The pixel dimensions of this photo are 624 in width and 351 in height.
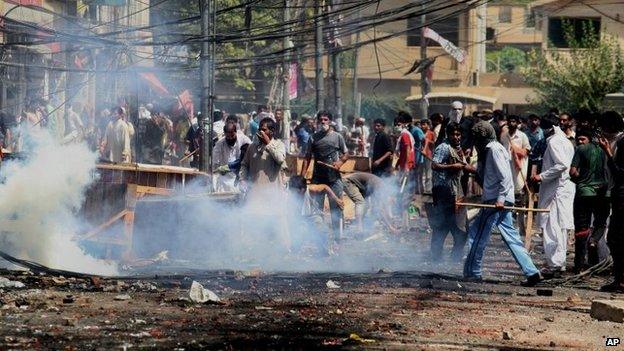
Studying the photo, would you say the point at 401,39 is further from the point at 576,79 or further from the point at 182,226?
the point at 182,226

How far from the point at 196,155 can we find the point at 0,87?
245 inches

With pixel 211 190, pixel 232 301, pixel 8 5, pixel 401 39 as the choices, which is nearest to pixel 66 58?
pixel 8 5

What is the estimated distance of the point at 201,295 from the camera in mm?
10797

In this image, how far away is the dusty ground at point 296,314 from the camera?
8.79 m

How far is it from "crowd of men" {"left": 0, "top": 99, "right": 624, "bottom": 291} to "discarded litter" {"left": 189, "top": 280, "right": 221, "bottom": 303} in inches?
141

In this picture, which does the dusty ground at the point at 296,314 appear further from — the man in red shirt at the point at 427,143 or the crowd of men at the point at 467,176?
the man in red shirt at the point at 427,143

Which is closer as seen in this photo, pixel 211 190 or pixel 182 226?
pixel 182 226

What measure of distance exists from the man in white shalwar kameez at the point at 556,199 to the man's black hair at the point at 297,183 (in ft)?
13.4

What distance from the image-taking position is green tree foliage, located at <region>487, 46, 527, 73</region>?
241 feet

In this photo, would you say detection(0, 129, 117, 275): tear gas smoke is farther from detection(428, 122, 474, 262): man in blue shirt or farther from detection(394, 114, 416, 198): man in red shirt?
detection(394, 114, 416, 198): man in red shirt

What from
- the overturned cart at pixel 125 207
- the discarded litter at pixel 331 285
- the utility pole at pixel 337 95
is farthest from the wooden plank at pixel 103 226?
the utility pole at pixel 337 95

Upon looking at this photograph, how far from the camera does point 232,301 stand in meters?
10.9

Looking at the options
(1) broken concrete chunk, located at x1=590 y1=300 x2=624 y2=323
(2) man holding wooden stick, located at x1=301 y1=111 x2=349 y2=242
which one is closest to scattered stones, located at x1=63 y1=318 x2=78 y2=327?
(1) broken concrete chunk, located at x1=590 y1=300 x2=624 y2=323

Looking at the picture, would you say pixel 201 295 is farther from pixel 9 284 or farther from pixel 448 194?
pixel 448 194
